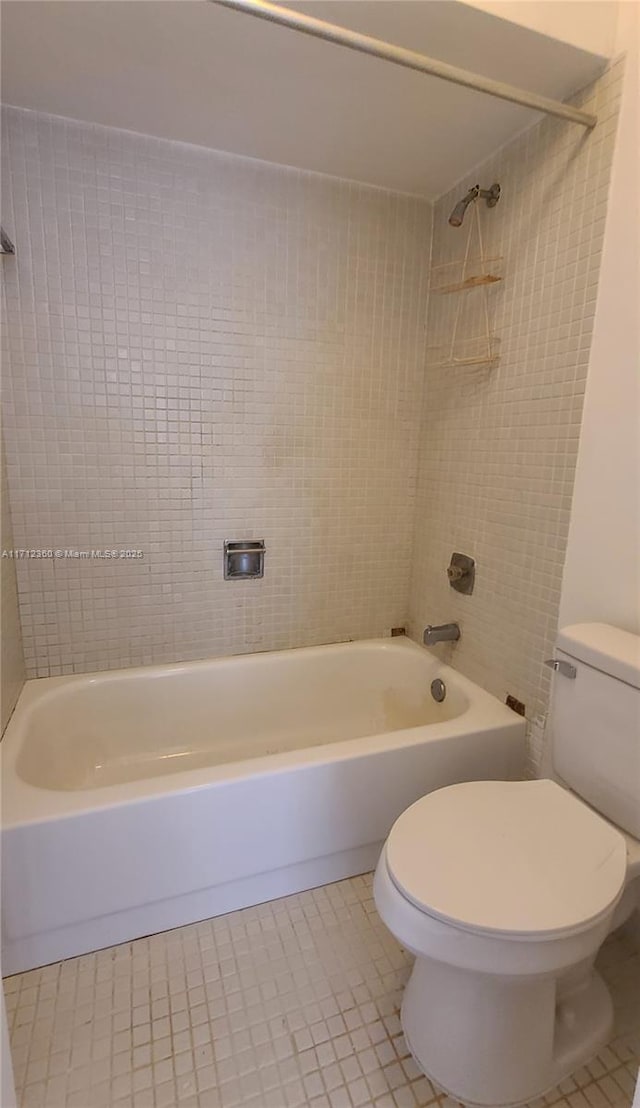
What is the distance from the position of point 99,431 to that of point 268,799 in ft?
3.99

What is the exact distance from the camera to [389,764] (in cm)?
143

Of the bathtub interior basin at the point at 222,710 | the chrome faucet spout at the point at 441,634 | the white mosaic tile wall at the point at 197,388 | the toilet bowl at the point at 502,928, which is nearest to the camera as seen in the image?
the toilet bowl at the point at 502,928

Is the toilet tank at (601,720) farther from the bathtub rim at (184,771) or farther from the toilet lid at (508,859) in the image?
the bathtub rim at (184,771)

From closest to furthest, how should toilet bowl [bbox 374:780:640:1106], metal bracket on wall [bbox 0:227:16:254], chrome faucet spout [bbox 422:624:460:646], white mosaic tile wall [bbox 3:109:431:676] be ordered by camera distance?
toilet bowl [bbox 374:780:640:1106], metal bracket on wall [bbox 0:227:16:254], white mosaic tile wall [bbox 3:109:431:676], chrome faucet spout [bbox 422:624:460:646]

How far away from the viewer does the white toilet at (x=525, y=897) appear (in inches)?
Answer: 35.0

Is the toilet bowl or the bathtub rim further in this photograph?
the bathtub rim

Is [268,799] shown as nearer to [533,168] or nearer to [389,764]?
[389,764]

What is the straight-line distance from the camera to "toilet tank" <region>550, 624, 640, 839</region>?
1109mm

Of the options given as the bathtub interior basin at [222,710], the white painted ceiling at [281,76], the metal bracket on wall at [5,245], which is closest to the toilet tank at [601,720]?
Answer: the bathtub interior basin at [222,710]

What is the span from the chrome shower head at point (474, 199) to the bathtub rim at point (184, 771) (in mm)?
1437

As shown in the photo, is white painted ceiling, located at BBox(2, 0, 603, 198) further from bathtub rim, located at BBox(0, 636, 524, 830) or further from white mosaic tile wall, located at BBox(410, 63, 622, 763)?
bathtub rim, located at BBox(0, 636, 524, 830)

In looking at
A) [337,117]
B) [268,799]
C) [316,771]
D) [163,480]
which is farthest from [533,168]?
[268,799]

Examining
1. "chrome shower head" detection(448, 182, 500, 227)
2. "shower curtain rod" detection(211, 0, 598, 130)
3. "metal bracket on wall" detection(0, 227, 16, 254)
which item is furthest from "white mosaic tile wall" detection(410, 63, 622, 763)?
"metal bracket on wall" detection(0, 227, 16, 254)

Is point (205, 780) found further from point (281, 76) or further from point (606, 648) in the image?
point (281, 76)
